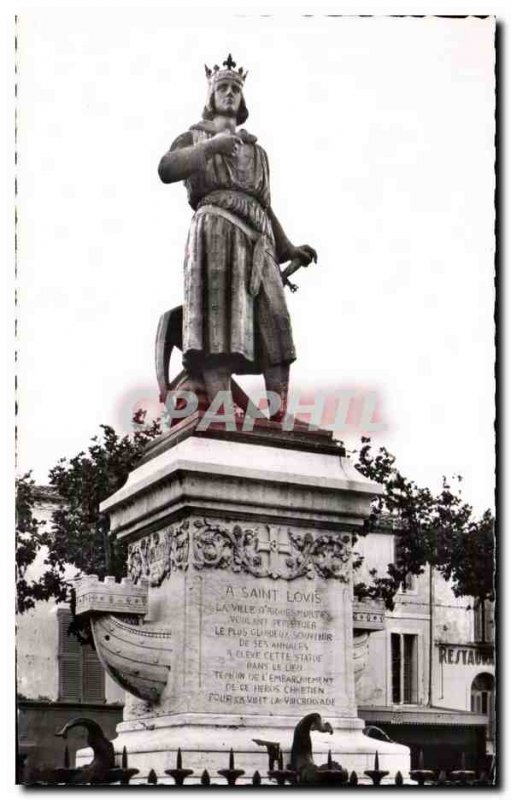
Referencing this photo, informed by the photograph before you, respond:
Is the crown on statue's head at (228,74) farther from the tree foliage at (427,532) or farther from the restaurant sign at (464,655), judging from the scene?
the restaurant sign at (464,655)

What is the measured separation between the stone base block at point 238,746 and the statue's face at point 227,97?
21.1 ft

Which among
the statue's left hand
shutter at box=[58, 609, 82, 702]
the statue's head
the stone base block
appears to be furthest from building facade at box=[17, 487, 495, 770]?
the stone base block

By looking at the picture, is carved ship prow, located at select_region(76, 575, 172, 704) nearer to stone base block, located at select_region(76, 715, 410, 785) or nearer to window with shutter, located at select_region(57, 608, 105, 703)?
stone base block, located at select_region(76, 715, 410, 785)

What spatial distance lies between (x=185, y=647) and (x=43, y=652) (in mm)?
17766

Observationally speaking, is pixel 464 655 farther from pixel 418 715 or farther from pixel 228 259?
pixel 228 259

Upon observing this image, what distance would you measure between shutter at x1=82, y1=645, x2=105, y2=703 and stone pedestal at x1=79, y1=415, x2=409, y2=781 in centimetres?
1688

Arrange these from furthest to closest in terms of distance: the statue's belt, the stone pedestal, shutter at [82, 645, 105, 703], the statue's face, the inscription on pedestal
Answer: shutter at [82, 645, 105, 703] → the statue's face → the statue's belt → the inscription on pedestal → the stone pedestal

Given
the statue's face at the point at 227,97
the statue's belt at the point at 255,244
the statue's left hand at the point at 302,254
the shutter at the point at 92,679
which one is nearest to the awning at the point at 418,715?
the shutter at the point at 92,679

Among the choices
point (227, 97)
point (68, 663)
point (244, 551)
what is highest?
point (227, 97)

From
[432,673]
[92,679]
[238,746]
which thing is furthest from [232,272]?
[432,673]

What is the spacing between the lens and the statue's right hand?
1487cm

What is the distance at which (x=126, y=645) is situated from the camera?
44.1 feet

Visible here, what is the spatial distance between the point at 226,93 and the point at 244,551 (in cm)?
503

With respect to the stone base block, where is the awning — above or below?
below
